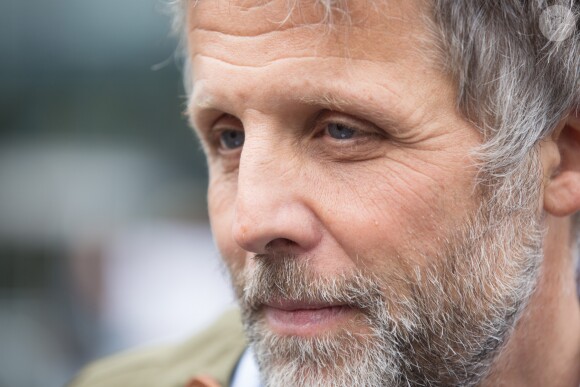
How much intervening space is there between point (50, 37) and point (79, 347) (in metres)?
4.34

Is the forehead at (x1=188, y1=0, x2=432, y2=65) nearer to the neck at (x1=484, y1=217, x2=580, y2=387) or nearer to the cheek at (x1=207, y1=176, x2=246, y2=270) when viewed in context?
the cheek at (x1=207, y1=176, x2=246, y2=270)

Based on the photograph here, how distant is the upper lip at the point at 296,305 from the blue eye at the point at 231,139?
430mm

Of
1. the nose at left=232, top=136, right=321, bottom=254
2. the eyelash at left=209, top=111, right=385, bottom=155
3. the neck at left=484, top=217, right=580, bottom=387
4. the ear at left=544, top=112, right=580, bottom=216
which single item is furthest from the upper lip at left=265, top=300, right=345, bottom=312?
the ear at left=544, top=112, right=580, bottom=216

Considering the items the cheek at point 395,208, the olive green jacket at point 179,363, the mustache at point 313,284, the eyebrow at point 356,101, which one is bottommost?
the olive green jacket at point 179,363

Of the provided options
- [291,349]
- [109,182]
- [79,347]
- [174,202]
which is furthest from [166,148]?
[291,349]

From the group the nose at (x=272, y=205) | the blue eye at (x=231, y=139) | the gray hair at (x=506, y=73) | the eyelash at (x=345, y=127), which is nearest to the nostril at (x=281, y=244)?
the nose at (x=272, y=205)

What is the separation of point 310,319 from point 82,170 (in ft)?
24.4

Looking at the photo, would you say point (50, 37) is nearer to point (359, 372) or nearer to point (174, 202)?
point (174, 202)

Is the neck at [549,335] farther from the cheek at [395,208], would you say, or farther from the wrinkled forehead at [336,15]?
the wrinkled forehead at [336,15]

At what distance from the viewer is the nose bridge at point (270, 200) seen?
200 cm

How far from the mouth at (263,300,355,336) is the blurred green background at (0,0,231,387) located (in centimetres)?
421

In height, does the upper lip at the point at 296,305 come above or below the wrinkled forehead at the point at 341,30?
below

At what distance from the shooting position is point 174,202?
26.3 feet

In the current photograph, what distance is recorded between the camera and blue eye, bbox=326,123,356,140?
82.2 inches
